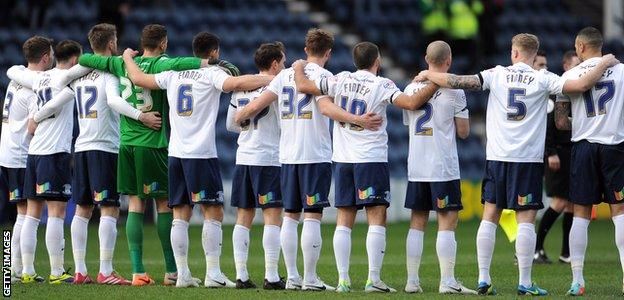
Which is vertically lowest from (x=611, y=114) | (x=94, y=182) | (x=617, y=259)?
(x=617, y=259)

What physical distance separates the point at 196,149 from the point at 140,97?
0.92m

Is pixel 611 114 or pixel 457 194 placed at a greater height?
pixel 611 114

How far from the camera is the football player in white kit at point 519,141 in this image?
11820 millimetres

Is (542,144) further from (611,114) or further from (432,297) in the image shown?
(432,297)

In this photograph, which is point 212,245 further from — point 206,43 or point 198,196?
point 206,43

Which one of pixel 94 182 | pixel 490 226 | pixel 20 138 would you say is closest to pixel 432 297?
pixel 490 226

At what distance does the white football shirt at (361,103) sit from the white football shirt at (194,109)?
1.18 meters

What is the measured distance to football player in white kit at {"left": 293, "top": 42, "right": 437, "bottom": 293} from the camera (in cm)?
1213

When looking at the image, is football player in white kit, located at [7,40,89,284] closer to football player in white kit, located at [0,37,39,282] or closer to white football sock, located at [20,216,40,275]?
white football sock, located at [20,216,40,275]

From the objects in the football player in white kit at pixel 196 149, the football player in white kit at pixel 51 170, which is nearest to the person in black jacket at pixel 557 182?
the football player in white kit at pixel 196 149

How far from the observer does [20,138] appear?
14055 millimetres

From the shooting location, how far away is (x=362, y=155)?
40.0 ft

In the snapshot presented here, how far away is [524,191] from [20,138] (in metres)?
5.66

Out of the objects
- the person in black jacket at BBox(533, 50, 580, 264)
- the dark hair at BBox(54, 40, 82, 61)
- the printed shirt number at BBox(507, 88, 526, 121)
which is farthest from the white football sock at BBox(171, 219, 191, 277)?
the person in black jacket at BBox(533, 50, 580, 264)
